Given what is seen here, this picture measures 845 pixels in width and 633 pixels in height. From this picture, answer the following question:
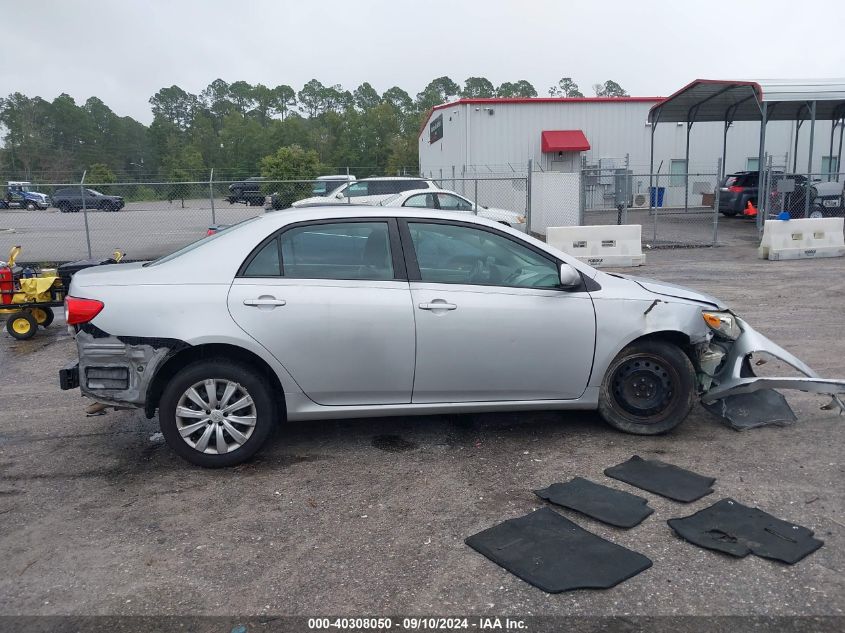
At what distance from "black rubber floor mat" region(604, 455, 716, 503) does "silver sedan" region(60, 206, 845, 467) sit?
1.78 feet


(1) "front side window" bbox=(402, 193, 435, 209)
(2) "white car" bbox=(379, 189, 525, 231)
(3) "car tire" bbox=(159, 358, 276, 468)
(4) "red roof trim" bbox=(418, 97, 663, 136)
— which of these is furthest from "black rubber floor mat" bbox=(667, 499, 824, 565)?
(4) "red roof trim" bbox=(418, 97, 663, 136)

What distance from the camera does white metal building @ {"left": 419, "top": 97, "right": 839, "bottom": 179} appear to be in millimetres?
32312

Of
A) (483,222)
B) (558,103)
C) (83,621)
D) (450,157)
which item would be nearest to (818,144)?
(558,103)

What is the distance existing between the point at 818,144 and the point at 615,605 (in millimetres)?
39837

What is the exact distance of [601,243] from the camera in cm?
1504

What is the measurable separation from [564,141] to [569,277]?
2912cm

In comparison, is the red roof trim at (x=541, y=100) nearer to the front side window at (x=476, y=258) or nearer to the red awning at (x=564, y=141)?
the red awning at (x=564, y=141)

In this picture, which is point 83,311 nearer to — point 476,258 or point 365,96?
point 476,258

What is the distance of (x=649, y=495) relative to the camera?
170 inches

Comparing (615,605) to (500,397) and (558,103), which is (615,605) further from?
(558,103)

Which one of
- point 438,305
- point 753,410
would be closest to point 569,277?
point 438,305

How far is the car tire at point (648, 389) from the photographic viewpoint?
16.9 ft

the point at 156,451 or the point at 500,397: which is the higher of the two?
the point at 500,397

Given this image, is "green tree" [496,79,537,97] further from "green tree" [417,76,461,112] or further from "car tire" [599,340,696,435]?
"car tire" [599,340,696,435]
